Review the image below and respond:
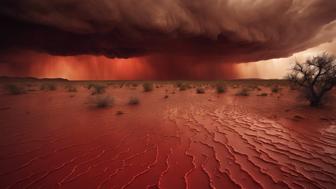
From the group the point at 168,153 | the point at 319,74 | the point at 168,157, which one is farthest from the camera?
the point at 319,74

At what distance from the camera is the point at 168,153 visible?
11.6 ft

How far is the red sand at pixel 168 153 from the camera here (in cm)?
260

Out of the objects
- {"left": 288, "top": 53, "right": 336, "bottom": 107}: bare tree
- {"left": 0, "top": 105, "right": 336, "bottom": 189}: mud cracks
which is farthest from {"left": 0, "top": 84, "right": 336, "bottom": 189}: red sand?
{"left": 288, "top": 53, "right": 336, "bottom": 107}: bare tree

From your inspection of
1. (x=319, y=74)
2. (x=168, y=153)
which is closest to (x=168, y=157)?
(x=168, y=153)

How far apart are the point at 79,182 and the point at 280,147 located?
413 cm

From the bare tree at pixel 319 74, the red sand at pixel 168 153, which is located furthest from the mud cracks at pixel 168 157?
the bare tree at pixel 319 74

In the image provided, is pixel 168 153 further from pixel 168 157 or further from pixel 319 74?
pixel 319 74

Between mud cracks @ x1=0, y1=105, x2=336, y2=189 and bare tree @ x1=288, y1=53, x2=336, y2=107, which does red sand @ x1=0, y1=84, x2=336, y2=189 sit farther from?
bare tree @ x1=288, y1=53, x2=336, y2=107

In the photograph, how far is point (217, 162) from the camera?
125 inches

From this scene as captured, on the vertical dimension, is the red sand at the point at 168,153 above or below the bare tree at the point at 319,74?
below

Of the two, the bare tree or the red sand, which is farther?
the bare tree

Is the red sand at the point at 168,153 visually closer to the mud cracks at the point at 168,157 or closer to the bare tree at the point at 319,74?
the mud cracks at the point at 168,157

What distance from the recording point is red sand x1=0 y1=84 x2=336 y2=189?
2.60m

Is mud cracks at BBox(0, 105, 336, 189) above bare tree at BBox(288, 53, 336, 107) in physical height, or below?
below
